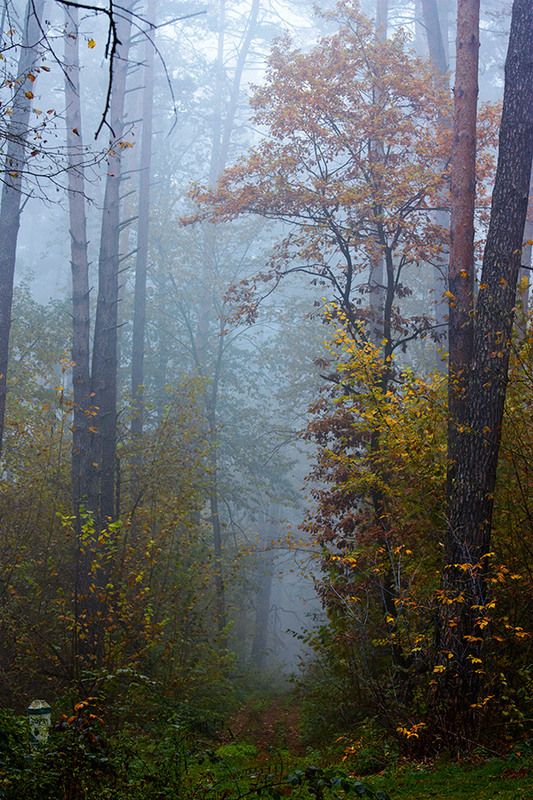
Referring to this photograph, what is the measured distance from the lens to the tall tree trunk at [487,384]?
252 inches

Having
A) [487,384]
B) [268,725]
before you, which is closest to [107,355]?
[268,725]

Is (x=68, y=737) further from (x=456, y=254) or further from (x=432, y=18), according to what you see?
(x=432, y=18)

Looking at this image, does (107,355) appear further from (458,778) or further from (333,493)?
(458,778)

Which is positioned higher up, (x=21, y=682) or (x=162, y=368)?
(x=162, y=368)

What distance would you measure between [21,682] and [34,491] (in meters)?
3.09

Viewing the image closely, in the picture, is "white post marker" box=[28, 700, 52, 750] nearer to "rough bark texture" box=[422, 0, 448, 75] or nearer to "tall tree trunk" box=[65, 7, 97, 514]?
"tall tree trunk" box=[65, 7, 97, 514]

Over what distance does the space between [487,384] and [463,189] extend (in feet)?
10.2

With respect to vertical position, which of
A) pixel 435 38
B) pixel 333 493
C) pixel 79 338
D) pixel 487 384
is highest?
pixel 435 38

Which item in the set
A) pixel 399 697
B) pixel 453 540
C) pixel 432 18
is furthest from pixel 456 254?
pixel 432 18

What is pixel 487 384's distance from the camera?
6758 mm

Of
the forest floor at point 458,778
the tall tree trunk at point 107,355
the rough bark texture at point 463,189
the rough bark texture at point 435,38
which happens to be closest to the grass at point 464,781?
the forest floor at point 458,778

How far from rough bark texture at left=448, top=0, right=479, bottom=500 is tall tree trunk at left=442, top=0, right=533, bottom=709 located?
762mm

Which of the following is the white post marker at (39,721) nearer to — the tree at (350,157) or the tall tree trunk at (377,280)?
the tree at (350,157)

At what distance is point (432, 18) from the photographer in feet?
49.1
